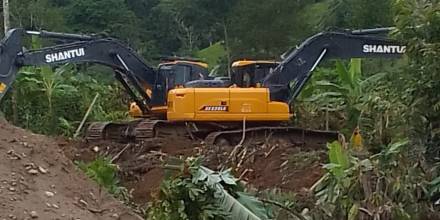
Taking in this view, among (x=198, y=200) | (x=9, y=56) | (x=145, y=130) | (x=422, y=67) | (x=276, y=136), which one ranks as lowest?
(x=276, y=136)

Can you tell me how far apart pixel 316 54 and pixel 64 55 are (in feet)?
12.7

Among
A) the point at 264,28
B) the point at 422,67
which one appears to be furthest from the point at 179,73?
the point at 264,28

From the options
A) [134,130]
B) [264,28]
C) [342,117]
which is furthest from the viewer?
[264,28]

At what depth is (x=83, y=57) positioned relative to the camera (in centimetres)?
1578

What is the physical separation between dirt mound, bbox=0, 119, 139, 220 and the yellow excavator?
6661 millimetres

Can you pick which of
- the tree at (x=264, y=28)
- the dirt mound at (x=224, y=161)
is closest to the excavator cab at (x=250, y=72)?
the dirt mound at (x=224, y=161)

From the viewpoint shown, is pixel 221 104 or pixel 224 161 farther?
pixel 221 104

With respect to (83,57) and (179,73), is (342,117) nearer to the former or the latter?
(179,73)

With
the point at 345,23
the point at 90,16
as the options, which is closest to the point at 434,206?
the point at 345,23

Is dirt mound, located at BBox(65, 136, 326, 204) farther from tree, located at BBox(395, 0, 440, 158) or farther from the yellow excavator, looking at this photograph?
tree, located at BBox(395, 0, 440, 158)

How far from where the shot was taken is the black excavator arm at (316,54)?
623 inches

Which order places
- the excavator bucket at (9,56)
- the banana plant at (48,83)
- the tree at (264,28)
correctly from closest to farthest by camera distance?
A: the excavator bucket at (9,56) < the banana plant at (48,83) < the tree at (264,28)

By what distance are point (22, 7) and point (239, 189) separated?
34.8 metres

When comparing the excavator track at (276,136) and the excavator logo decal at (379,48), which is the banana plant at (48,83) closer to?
the excavator track at (276,136)
